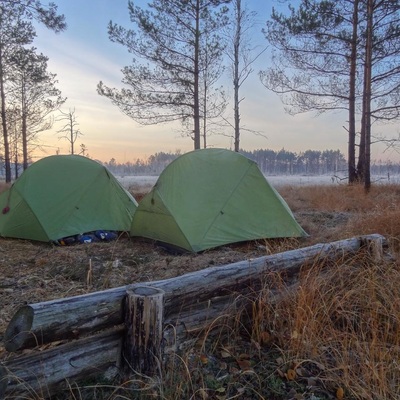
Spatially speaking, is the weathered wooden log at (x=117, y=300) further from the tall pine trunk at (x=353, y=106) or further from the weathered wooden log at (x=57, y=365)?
the tall pine trunk at (x=353, y=106)

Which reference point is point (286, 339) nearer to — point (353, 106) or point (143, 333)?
point (143, 333)

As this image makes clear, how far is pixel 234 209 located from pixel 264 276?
2578 millimetres

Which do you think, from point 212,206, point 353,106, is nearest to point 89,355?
point 212,206

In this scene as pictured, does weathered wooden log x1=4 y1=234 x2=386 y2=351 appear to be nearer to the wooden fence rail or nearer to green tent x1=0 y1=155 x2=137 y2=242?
the wooden fence rail

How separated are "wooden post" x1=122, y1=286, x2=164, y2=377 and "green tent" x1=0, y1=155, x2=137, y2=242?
431cm

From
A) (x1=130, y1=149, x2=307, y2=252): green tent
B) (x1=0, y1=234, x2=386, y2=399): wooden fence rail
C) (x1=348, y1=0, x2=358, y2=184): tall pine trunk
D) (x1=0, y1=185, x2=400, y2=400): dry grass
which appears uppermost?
(x1=348, y1=0, x2=358, y2=184): tall pine trunk

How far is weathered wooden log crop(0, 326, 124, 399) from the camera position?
1837 millimetres

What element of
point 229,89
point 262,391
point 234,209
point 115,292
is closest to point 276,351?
point 262,391

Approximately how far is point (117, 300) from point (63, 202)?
468 centimetres

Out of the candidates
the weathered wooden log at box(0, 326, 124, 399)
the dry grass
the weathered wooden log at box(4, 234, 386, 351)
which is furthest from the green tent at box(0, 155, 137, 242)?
the weathered wooden log at box(0, 326, 124, 399)

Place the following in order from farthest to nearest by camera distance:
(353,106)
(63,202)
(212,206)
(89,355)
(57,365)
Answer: (353,106)
(63,202)
(212,206)
(89,355)
(57,365)

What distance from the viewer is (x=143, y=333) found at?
2201 mm

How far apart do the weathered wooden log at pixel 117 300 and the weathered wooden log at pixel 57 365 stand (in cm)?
7

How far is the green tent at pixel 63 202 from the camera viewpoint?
626 centimetres
